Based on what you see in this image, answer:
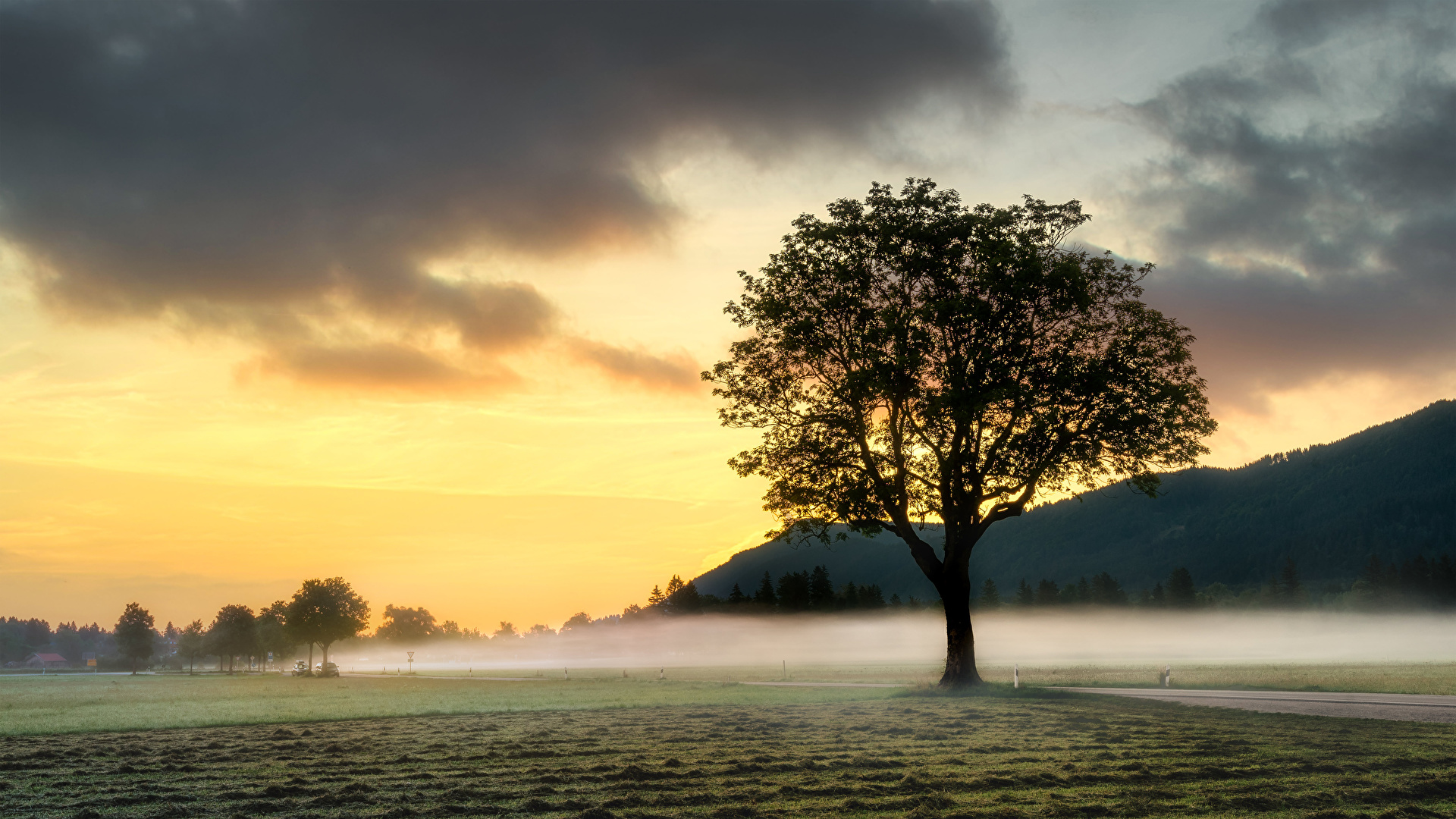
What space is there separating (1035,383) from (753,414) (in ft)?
39.5

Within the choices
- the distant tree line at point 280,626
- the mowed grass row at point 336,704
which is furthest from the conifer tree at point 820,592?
the mowed grass row at point 336,704

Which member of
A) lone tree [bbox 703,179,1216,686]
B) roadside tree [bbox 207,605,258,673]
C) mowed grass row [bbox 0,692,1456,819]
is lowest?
roadside tree [bbox 207,605,258,673]

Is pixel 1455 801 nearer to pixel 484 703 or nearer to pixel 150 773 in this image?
pixel 150 773

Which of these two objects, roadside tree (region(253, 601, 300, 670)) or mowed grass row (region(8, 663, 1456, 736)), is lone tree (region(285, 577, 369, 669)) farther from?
mowed grass row (region(8, 663, 1456, 736))

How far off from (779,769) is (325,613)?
138 metres

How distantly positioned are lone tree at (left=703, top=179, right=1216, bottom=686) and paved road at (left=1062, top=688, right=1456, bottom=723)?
8316 mm

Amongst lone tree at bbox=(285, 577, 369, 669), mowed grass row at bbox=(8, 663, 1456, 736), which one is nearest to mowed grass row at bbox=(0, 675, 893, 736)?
mowed grass row at bbox=(8, 663, 1456, 736)

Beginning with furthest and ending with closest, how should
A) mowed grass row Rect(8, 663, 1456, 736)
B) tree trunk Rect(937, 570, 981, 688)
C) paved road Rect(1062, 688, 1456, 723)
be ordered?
tree trunk Rect(937, 570, 981, 688) → mowed grass row Rect(8, 663, 1456, 736) → paved road Rect(1062, 688, 1456, 723)

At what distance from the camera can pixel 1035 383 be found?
40219mm

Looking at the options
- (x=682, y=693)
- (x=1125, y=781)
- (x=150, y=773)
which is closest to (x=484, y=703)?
(x=682, y=693)

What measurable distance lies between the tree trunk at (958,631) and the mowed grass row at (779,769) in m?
12.1

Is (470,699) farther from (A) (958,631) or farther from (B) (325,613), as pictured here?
(B) (325,613)

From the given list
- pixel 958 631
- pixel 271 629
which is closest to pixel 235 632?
pixel 271 629

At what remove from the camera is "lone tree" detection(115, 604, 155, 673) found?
192 m
